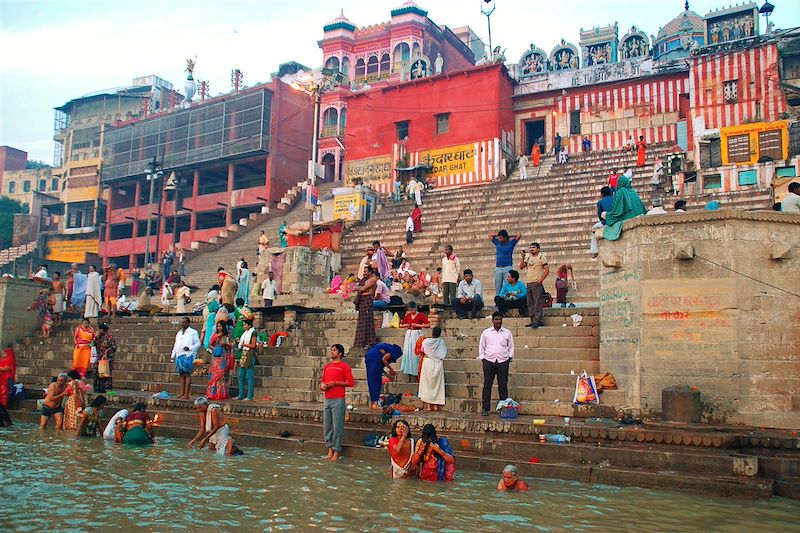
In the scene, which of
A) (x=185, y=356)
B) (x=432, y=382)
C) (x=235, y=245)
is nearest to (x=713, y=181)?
(x=432, y=382)

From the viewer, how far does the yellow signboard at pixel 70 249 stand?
4234cm

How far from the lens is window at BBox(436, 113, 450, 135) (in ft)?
94.2

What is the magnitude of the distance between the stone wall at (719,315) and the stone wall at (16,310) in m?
14.0

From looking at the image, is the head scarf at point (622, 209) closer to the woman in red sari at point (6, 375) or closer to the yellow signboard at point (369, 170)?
the woman in red sari at point (6, 375)

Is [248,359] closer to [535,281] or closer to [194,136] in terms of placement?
[535,281]

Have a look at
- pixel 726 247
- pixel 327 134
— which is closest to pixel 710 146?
pixel 726 247

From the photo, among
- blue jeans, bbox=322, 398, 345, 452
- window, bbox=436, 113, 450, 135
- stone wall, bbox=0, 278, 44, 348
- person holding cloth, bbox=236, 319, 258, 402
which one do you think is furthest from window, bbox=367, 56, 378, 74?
blue jeans, bbox=322, 398, 345, 452

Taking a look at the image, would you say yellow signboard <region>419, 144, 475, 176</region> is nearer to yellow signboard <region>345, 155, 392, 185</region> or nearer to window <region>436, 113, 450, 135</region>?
window <region>436, 113, 450, 135</region>

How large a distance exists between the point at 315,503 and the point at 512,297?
19.2 feet

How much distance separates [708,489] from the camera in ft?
19.6

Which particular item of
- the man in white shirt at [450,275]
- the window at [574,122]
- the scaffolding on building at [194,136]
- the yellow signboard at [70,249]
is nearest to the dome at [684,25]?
the window at [574,122]

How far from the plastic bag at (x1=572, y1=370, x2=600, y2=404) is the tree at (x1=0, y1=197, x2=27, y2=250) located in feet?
159

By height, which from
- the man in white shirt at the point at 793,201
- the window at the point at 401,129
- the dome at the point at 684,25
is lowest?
the man in white shirt at the point at 793,201

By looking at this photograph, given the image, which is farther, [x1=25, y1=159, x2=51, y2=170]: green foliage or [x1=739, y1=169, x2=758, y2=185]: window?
[x1=25, y1=159, x2=51, y2=170]: green foliage
